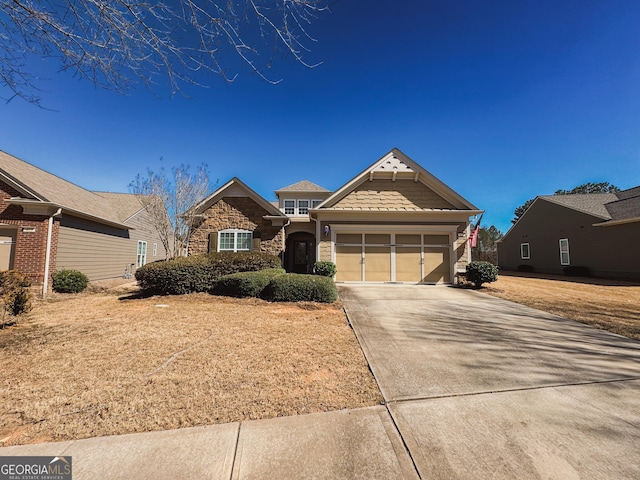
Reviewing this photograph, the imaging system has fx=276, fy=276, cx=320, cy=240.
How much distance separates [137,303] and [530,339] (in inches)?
376

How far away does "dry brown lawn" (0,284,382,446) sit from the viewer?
2.57 m

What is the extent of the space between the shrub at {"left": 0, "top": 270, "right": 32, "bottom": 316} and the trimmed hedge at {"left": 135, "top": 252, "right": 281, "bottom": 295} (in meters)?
2.78

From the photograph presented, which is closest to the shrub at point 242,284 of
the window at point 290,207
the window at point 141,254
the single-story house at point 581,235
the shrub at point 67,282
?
the shrub at point 67,282

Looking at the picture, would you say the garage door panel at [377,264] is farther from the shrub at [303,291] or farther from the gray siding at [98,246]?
the gray siding at [98,246]

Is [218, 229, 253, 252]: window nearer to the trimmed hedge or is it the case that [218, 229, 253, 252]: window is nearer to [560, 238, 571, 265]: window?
the trimmed hedge

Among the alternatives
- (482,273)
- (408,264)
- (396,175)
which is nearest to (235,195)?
(396,175)

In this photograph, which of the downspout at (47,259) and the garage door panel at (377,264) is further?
the garage door panel at (377,264)

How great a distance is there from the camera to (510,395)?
297 cm

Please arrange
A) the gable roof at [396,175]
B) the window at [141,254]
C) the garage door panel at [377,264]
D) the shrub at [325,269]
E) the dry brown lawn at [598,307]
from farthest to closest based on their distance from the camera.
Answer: the window at [141,254] < the gable roof at [396,175] < the garage door panel at [377,264] < the shrub at [325,269] < the dry brown lawn at [598,307]

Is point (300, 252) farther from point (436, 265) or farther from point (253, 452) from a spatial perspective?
point (253, 452)

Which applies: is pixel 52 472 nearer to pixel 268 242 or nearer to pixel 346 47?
pixel 346 47

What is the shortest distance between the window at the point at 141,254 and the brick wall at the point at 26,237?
8229 mm

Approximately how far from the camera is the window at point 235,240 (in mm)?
12945

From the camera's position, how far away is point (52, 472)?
1985 millimetres
